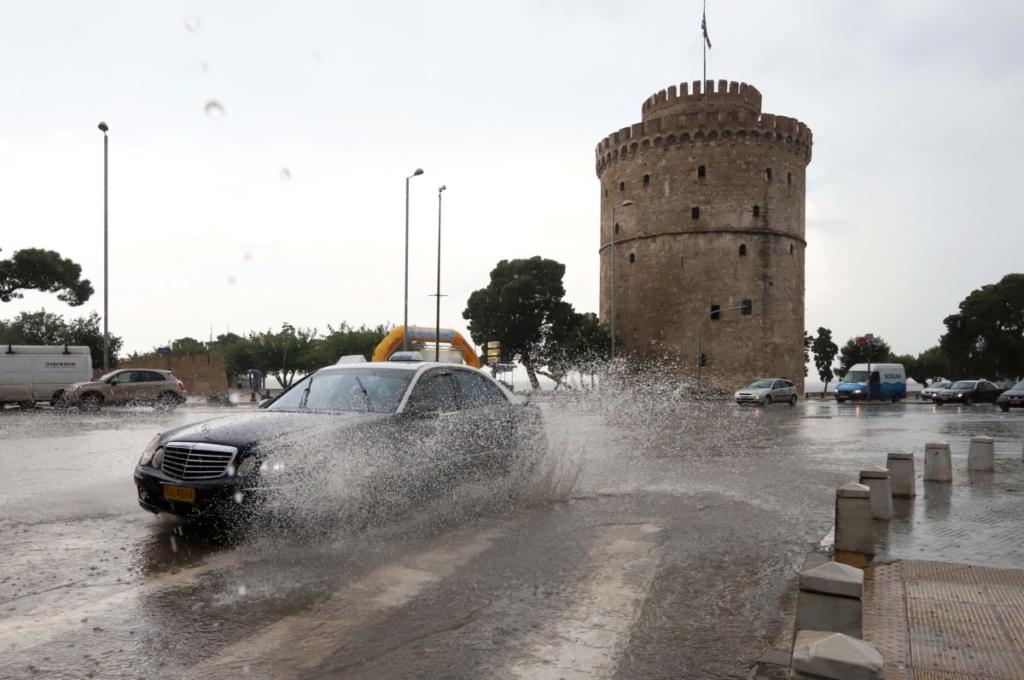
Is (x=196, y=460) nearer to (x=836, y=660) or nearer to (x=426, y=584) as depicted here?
(x=426, y=584)

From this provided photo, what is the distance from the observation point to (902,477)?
28.9ft

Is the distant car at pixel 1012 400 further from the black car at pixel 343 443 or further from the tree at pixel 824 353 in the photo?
the tree at pixel 824 353

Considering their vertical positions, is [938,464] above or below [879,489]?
below

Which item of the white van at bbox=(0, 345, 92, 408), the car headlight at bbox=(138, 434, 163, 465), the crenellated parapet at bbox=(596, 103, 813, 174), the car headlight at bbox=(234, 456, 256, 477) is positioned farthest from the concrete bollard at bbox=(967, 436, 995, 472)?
the crenellated parapet at bbox=(596, 103, 813, 174)

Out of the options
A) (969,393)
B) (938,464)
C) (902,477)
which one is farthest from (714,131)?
(902,477)

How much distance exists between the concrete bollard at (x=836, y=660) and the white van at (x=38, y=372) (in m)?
30.7

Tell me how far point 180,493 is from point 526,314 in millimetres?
64330

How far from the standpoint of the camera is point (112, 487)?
354 inches

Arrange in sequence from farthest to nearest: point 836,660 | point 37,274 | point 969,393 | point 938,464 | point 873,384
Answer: point 37,274
point 873,384
point 969,393
point 938,464
point 836,660

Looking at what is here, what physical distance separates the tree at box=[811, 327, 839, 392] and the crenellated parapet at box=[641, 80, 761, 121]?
4462 centimetres

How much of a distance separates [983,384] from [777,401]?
41.4 feet

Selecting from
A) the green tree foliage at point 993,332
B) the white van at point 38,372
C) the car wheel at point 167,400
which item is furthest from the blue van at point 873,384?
the green tree foliage at point 993,332

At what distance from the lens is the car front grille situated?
19.8ft

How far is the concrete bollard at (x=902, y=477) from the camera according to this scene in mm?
8812
